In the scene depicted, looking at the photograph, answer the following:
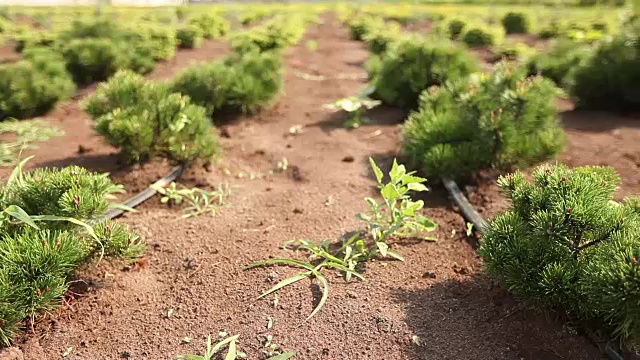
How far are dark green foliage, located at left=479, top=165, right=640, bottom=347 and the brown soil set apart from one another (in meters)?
0.23

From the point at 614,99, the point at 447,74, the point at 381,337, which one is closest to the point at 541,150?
the point at 447,74

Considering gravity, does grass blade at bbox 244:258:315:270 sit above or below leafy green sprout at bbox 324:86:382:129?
below

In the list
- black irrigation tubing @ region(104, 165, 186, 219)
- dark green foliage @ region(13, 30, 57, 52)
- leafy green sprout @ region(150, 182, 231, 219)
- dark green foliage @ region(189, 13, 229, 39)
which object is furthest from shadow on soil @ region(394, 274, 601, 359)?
dark green foliage @ region(189, 13, 229, 39)

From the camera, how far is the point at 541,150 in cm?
371

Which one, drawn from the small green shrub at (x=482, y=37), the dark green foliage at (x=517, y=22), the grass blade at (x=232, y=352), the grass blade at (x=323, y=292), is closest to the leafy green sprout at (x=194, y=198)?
the grass blade at (x=323, y=292)

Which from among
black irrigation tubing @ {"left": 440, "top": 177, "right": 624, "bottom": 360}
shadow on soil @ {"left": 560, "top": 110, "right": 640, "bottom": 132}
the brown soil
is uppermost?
shadow on soil @ {"left": 560, "top": 110, "right": 640, "bottom": 132}

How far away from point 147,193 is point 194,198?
33cm

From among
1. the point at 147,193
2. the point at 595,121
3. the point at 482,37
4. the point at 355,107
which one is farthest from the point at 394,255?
the point at 482,37

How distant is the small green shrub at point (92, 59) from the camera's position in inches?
262

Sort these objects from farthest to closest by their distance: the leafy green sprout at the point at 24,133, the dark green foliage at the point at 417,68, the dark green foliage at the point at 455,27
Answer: the dark green foliage at the point at 455,27, the dark green foliage at the point at 417,68, the leafy green sprout at the point at 24,133

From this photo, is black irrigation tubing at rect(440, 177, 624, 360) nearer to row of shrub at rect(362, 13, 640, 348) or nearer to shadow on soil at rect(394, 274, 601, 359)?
row of shrub at rect(362, 13, 640, 348)

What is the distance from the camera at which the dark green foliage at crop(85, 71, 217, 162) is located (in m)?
3.62

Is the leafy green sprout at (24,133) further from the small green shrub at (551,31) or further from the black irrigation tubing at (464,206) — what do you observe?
the small green shrub at (551,31)

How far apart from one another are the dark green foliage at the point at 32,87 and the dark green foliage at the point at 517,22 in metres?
12.6
